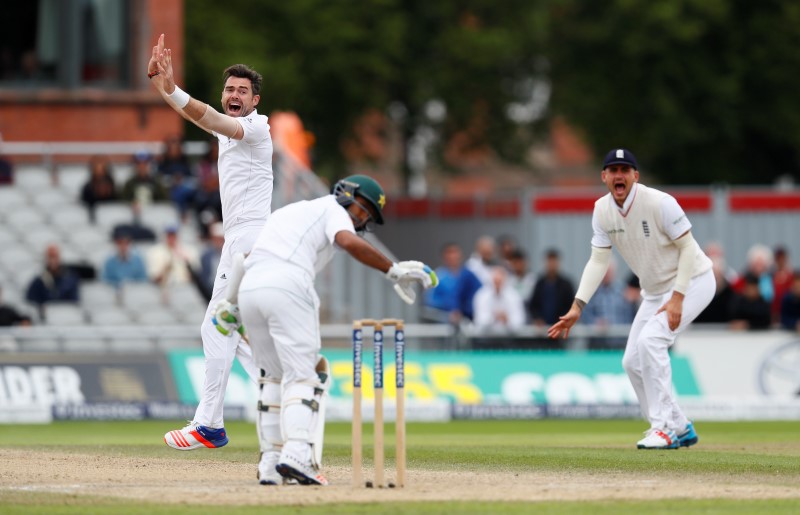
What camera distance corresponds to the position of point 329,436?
53.1 ft

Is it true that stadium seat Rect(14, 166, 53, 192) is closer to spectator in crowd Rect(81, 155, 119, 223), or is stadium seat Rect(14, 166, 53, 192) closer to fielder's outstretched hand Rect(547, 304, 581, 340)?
spectator in crowd Rect(81, 155, 119, 223)

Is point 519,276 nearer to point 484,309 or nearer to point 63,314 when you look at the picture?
point 484,309

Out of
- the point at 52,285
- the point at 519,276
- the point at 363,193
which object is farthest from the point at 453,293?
the point at 363,193

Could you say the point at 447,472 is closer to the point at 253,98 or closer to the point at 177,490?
the point at 177,490

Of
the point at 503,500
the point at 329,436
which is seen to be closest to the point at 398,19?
the point at 329,436

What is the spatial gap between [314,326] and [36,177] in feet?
52.9

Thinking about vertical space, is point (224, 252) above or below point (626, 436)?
above

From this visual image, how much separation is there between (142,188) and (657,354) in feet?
41.9

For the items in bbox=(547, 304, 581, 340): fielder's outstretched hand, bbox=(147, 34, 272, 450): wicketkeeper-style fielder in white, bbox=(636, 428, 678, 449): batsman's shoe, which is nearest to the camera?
bbox=(147, 34, 272, 450): wicketkeeper-style fielder in white

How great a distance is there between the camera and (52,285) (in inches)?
851

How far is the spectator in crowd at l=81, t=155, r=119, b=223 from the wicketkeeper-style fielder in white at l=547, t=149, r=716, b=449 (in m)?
12.5

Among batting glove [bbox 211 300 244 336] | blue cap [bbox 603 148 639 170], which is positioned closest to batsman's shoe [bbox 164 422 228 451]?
batting glove [bbox 211 300 244 336]

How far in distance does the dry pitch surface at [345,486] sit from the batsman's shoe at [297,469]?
67 mm

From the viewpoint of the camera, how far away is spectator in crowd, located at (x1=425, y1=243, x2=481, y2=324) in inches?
843
